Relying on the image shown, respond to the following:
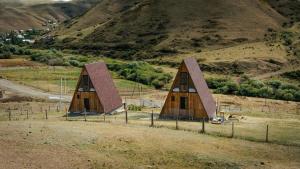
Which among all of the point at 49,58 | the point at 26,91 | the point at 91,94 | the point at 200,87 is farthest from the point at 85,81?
the point at 49,58

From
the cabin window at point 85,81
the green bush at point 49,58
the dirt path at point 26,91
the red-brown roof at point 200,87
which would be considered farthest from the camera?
the green bush at point 49,58

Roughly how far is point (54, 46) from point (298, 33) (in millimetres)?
76256

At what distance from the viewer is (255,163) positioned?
89.1ft

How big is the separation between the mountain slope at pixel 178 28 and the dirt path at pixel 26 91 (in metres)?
48.6

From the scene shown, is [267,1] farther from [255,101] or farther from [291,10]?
[255,101]

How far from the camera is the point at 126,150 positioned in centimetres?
2864

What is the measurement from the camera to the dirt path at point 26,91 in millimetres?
64544

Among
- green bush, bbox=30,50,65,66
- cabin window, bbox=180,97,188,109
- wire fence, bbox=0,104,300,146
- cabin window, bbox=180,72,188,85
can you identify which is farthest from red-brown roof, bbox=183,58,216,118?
green bush, bbox=30,50,65,66

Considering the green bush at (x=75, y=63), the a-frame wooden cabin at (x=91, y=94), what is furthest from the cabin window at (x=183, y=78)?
the green bush at (x=75, y=63)

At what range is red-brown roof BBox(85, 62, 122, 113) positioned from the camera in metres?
47.3

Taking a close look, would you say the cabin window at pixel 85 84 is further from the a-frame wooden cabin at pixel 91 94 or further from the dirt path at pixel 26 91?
the dirt path at pixel 26 91

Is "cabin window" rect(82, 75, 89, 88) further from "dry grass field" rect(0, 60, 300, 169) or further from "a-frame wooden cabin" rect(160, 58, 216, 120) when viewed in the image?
"a-frame wooden cabin" rect(160, 58, 216, 120)

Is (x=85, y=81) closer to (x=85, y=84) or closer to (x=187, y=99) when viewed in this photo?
(x=85, y=84)

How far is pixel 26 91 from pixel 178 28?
229ft
